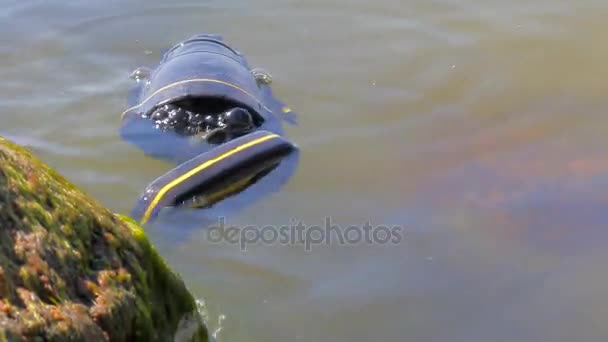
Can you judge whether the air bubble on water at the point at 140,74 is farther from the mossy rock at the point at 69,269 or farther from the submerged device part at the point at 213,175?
the mossy rock at the point at 69,269

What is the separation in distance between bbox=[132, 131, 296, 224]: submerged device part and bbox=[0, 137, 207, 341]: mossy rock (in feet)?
5.93

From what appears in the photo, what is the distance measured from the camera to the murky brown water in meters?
3.84

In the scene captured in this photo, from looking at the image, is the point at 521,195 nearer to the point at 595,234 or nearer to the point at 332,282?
the point at 595,234

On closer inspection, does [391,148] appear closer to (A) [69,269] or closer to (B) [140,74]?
(B) [140,74]

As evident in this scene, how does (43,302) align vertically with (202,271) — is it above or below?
above

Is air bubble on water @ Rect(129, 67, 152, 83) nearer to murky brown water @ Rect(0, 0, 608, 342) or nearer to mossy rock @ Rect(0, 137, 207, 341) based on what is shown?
murky brown water @ Rect(0, 0, 608, 342)

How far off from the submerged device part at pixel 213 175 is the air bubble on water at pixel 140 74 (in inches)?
74.7

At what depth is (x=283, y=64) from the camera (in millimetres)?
6711

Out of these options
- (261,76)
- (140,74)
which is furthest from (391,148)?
(140,74)

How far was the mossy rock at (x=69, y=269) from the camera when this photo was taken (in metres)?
2.01

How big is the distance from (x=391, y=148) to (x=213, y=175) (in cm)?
132

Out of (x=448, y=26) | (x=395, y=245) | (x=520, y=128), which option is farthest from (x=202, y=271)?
(x=448, y=26)

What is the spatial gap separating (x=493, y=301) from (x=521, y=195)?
1074 millimetres

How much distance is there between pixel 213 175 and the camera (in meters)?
4.68
